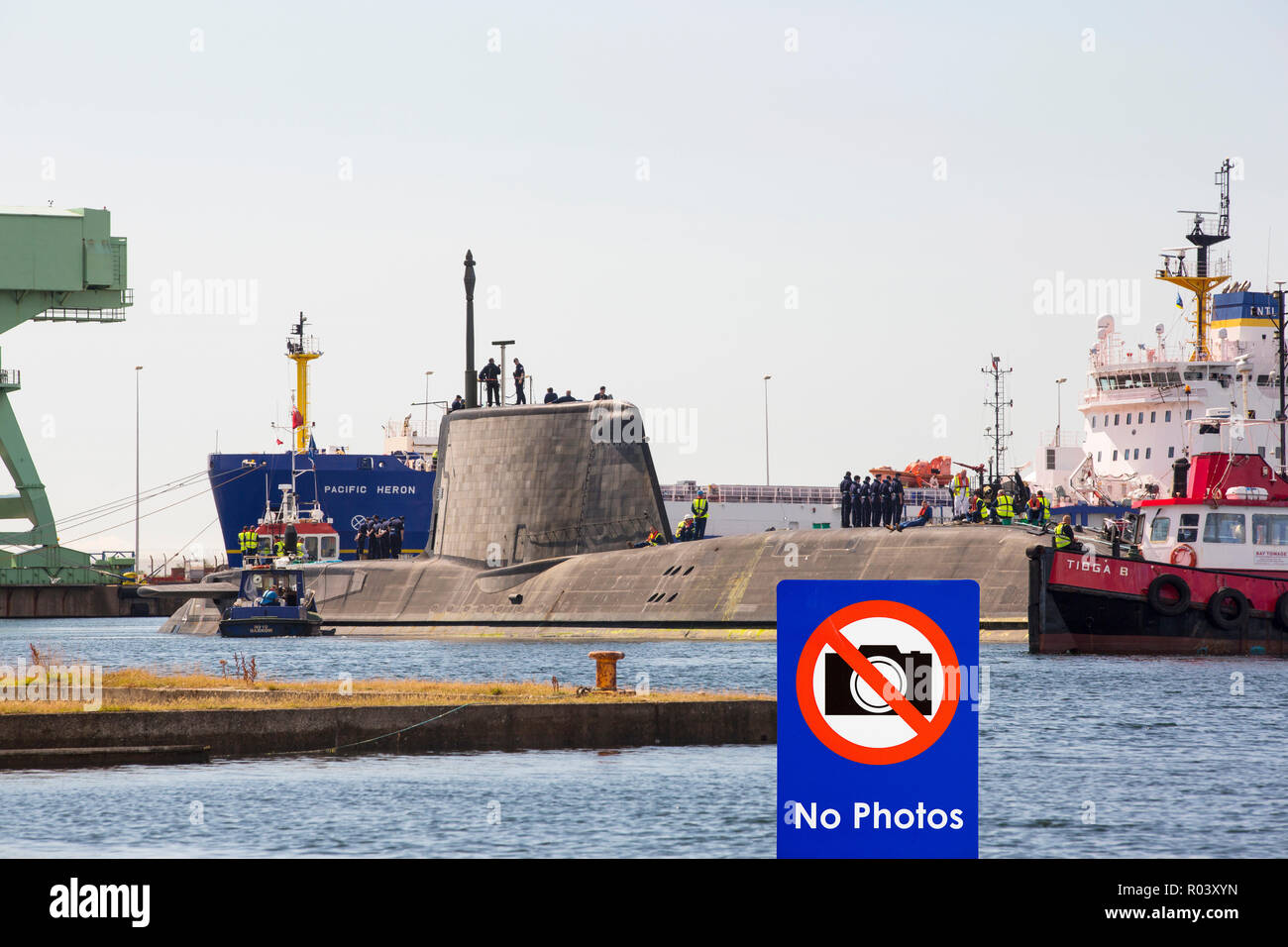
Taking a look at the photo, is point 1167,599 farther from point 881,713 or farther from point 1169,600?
point 881,713

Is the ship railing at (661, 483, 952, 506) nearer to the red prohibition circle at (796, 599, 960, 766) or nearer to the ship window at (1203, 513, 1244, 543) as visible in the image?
the ship window at (1203, 513, 1244, 543)

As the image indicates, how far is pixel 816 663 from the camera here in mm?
4898

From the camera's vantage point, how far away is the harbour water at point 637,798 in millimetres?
14602

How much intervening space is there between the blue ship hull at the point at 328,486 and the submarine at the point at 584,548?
138 feet

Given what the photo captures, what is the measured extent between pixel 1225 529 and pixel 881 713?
33.6 m

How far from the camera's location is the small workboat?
183ft

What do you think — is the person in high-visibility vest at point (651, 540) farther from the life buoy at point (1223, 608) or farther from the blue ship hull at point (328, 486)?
the blue ship hull at point (328, 486)

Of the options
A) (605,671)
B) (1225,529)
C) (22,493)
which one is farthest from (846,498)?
(22,493)

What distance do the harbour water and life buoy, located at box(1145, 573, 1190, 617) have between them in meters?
8.29

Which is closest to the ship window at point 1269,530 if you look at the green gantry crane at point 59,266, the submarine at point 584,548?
the submarine at point 584,548

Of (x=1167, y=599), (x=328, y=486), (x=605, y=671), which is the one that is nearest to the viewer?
(x=605, y=671)

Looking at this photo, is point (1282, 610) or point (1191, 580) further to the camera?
point (1282, 610)
